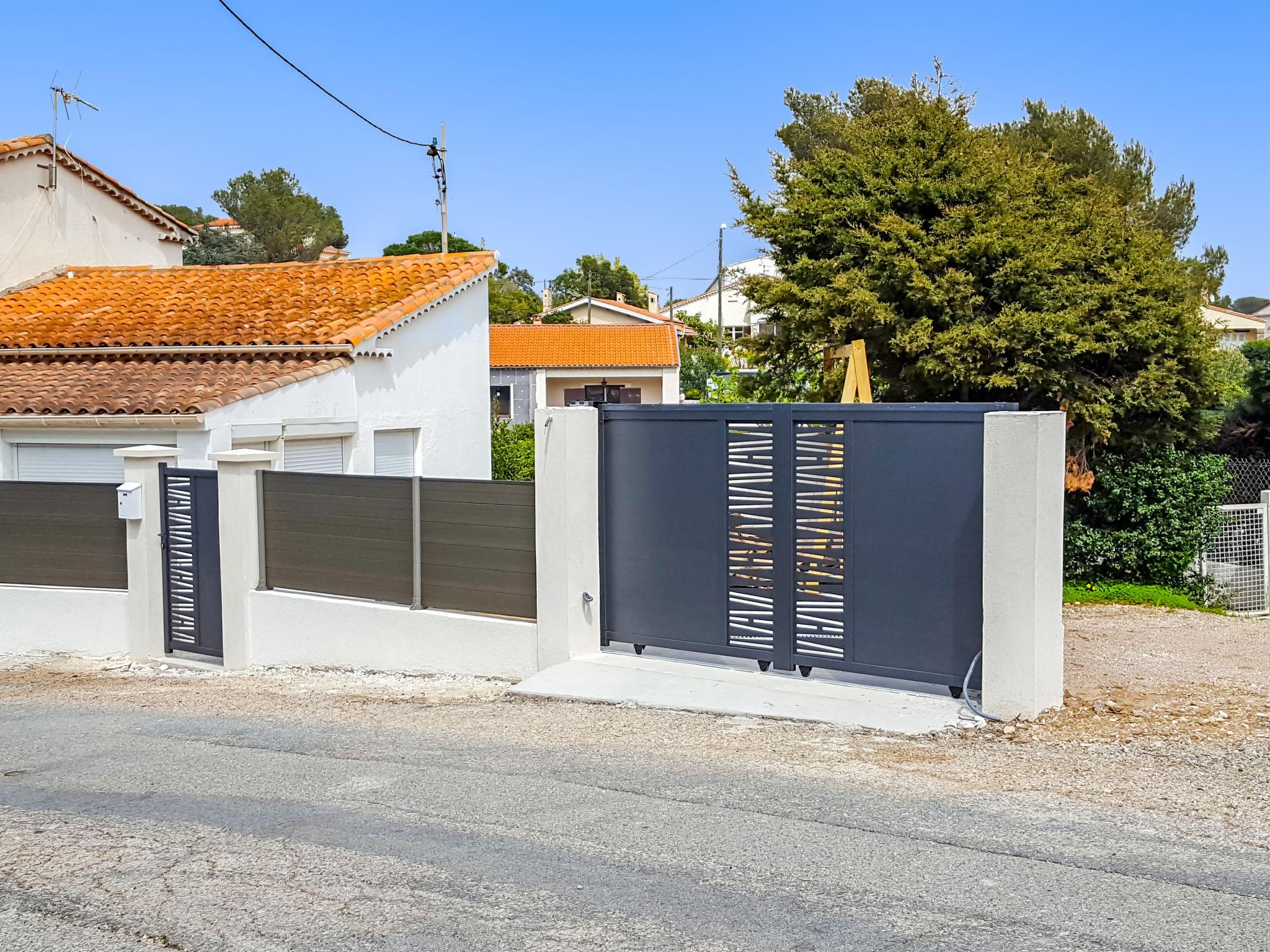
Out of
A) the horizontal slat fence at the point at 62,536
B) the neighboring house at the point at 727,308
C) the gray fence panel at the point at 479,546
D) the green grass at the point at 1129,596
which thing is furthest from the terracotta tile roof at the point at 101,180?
the neighboring house at the point at 727,308

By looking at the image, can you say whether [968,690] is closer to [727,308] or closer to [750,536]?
[750,536]

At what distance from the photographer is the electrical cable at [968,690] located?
25.5ft

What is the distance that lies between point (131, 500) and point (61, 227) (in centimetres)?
1342

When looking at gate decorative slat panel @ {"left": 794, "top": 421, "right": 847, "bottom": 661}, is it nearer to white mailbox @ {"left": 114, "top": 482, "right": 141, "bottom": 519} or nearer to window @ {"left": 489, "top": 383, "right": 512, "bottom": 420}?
white mailbox @ {"left": 114, "top": 482, "right": 141, "bottom": 519}

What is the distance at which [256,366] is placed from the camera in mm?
17297

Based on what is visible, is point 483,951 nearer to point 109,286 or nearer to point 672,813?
point 672,813

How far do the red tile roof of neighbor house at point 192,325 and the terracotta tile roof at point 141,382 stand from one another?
1.0 inches

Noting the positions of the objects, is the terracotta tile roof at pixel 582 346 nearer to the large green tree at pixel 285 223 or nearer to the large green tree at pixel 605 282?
the large green tree at pixel 285 223

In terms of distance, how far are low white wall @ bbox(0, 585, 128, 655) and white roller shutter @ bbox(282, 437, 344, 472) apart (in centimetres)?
419

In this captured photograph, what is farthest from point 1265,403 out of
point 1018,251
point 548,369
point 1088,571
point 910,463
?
point 548,369

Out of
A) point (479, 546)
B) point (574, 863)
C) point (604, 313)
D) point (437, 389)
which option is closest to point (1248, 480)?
point (437, 389)

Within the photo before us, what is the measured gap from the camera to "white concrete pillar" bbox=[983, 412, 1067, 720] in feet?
24.4

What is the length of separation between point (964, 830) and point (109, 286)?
19.8 metres

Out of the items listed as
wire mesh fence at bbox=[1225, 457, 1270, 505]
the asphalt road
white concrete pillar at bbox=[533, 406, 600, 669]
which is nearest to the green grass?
wire mesh fence at bbox=[1225, 457, 1270, 505]
